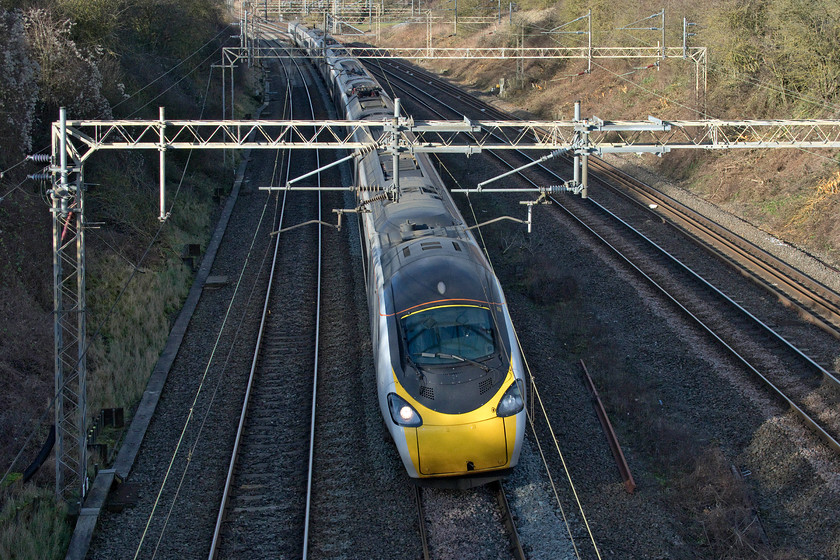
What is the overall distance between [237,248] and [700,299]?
12.4 metres

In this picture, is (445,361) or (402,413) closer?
(402,413)

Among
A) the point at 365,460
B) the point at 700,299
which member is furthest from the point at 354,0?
the point at 365,460

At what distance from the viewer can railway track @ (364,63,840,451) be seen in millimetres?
13383

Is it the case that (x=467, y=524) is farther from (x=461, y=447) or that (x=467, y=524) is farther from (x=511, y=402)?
(x=511, y=402)

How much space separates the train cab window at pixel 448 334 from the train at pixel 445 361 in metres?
0.01

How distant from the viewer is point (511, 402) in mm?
10414

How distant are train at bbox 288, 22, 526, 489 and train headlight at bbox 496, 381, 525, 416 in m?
0.01

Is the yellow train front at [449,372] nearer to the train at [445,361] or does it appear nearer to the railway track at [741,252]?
A: the train at [445,361]

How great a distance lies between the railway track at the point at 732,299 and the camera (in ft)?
43.9

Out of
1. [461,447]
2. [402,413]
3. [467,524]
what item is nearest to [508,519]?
[467,524]

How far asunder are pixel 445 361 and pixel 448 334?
1.47ft

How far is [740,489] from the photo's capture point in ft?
35.3

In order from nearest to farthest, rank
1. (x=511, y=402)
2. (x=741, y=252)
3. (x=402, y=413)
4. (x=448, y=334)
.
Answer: (x=402, y=413) < (x=511, y=402) < (x=448, y=334) < (x=741, y=252)

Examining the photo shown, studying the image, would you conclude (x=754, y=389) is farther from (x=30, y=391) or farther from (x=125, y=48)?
(x=125, y=48)
